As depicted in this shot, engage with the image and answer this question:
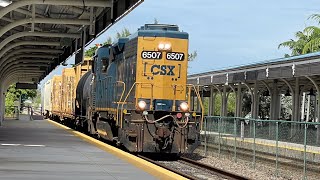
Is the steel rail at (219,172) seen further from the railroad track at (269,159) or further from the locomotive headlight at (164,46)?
the locomotive headlight at (164,46)

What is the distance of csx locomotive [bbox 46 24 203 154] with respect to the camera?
653 inches

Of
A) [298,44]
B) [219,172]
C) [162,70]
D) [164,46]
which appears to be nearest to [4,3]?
[164,46]

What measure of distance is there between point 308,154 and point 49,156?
7457mm


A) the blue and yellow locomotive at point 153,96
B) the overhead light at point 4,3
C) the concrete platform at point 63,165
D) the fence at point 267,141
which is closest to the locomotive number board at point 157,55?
the blue and yellow locomotive at point 153,96

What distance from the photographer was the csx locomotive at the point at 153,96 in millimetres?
16594

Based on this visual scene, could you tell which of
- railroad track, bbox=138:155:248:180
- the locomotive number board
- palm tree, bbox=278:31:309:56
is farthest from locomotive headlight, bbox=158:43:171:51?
palm tree, bbox=278:31:309:56

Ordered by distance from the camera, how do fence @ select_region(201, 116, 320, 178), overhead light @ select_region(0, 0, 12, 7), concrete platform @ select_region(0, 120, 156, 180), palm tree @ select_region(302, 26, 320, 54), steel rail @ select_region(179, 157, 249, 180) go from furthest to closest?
palm tree @ select_region(302, 26, 320, 54)
overhead light @ select_region(0, 0, 12, 7)
fence @ select_region(201, 116, 320, 178)
steel rail @ select_region(179, 157, 249, 180)
concrete platform @ select_region(0, 120, 156, 180)

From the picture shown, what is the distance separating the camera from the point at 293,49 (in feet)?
170

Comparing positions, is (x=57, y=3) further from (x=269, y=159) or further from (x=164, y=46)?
(x=269, y=159)

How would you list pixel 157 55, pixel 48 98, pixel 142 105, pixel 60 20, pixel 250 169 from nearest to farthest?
pixel 142 105, pixel 157 55, pixel 250 169, pixel 60 20, pixel 48 98

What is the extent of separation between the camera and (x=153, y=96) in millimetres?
17453

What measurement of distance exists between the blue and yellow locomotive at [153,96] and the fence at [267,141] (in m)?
2.50

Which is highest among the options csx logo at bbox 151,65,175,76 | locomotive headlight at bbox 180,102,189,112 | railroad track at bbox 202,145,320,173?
csx logo at bbox 151,65,175,76

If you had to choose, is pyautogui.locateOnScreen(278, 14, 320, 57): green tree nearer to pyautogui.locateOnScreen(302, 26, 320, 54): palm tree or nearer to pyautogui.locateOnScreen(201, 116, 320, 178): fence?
pyautogui.locateOnScreen(302, 26, 320, 54): palm tree
